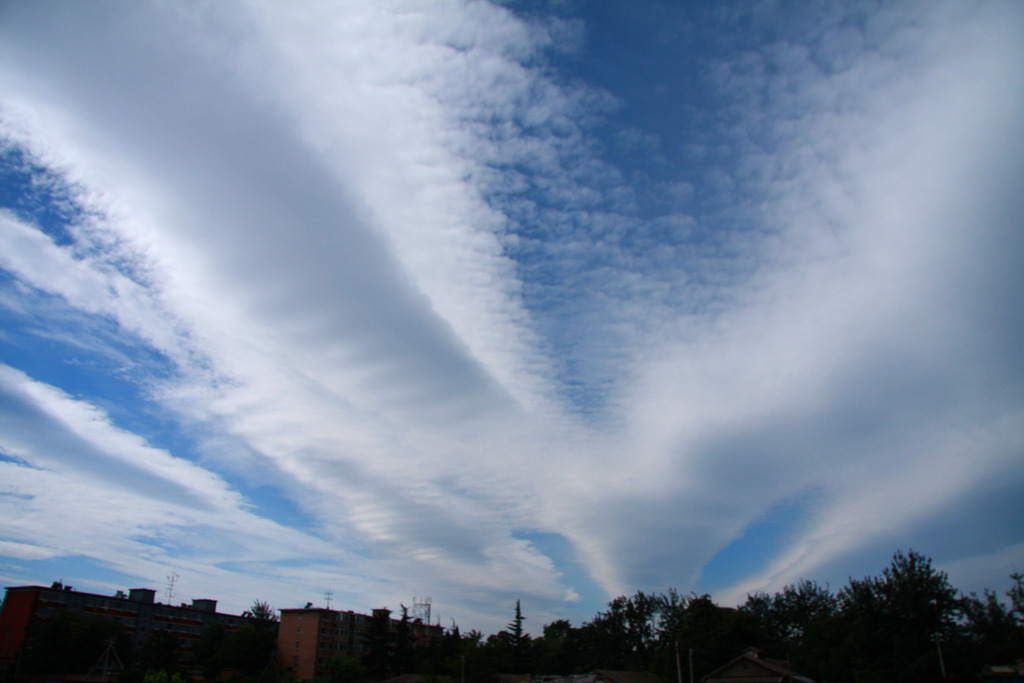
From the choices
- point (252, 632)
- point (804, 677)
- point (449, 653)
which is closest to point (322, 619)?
point (252, 632)

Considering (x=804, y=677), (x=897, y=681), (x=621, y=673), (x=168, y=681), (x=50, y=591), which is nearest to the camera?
(x=897, y=681)

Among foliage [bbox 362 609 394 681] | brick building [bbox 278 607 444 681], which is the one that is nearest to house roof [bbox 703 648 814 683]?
foliage [bbox 362 609 394 681]

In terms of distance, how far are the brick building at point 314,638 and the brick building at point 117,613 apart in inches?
549

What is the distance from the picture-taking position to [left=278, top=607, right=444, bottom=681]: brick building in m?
Result: 87.4

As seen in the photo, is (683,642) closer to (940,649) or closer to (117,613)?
(940,649)

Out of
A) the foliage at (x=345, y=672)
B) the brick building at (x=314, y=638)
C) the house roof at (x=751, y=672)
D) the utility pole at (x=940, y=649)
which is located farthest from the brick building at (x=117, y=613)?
the utility pole at (x=940, y=649)

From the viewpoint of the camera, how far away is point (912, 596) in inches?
1791

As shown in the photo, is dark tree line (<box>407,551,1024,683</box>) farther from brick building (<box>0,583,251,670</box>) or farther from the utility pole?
brick building (<box>0,583,251,670</box>)

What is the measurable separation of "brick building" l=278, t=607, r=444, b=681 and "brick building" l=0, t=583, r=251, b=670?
13.9 metres

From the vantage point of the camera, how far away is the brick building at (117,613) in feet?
250

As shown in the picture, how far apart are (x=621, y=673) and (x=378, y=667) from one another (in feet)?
100

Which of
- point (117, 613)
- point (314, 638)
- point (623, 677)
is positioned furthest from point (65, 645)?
point (623, 677)

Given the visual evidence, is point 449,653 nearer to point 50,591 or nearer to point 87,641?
point 87,641

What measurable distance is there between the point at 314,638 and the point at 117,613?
2628cm
